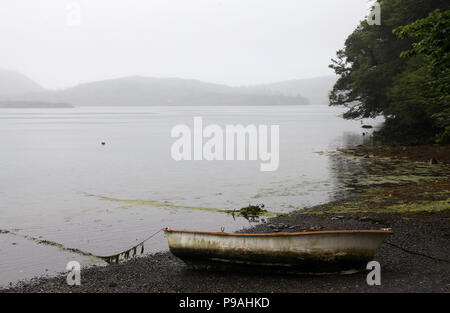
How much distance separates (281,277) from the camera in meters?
13.1

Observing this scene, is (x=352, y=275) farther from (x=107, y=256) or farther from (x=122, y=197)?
(x=122, y=197)

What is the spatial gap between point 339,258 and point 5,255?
13273 millimetres

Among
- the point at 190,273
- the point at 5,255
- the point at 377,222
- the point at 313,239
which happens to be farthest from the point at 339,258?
the point at 5,255

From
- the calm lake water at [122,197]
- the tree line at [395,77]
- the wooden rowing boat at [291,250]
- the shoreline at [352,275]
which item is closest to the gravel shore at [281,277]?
the shoreline at [352,275]

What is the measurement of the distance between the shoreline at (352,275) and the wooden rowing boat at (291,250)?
1.22ft

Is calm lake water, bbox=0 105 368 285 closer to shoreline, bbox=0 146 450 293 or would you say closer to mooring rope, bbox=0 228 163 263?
mooring rope, bbox=0 228 163 263

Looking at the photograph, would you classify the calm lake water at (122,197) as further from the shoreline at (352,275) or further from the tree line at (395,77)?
the tree line at (395,77)

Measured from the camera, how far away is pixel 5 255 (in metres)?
16.7

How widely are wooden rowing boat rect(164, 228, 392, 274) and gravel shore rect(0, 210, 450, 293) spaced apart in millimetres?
368

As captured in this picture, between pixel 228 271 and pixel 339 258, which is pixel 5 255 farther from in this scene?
pixel 339 258

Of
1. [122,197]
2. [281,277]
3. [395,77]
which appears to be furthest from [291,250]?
[395,77]

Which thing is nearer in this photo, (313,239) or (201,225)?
(313,239)

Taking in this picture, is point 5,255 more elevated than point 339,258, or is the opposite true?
point 339,258
